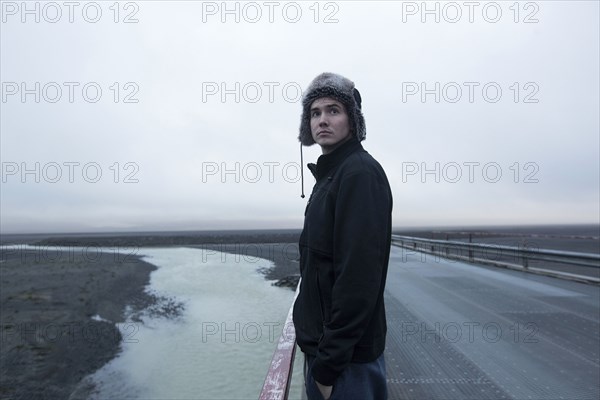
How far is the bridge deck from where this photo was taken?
13.0 ft

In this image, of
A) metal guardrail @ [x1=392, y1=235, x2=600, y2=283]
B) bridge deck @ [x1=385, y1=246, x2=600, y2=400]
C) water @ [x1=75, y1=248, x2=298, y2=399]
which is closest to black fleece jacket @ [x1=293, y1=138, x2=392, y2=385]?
bridge deck @ [x1=385, y1=246, x2=600, y2=400]

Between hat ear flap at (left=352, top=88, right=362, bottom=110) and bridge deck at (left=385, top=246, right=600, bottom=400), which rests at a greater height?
hat ear flap at (left=352, top=88, right=362, bottom=110)

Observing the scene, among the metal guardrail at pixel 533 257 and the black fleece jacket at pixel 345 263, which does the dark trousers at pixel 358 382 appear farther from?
the metal guardrail at pixel 533 257

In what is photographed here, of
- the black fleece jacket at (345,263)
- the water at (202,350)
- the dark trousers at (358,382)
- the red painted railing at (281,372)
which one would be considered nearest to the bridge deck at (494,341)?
the red painted railing at (281,372)

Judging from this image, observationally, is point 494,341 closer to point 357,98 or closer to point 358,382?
point 358,382

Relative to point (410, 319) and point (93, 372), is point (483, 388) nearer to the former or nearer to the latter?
point (410, 319)

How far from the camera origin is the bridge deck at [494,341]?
156 inches

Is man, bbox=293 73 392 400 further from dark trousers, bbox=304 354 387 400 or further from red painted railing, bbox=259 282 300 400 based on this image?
red painted railing, bbox=259 282 300 400

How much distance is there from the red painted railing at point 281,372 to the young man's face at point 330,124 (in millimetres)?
1188

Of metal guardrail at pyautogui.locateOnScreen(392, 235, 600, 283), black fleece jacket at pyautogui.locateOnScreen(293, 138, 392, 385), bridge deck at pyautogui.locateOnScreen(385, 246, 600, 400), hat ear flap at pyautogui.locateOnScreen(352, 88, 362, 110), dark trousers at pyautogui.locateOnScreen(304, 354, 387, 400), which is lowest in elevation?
bridge deck at pyautogui.locateOnScreen(385, 246, 600, 400)

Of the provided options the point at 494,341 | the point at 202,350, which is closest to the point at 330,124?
the point at 494,341

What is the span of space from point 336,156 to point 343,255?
0.56 meters

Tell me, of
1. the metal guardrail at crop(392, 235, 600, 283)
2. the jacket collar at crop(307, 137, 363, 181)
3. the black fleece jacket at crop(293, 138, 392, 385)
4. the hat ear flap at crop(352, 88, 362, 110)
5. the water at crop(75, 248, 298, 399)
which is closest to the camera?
the black fleece jacket at crop(293, 138, 392, 385)

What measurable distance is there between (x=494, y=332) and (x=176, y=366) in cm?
998
